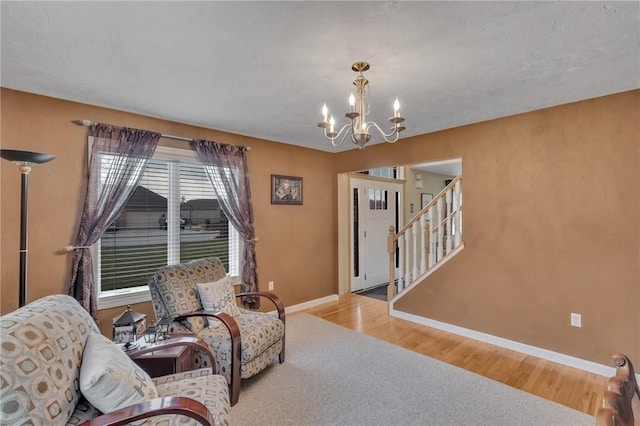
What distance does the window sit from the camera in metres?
2.79

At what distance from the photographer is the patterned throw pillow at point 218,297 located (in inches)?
100

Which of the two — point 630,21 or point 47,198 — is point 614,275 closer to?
point 630,21

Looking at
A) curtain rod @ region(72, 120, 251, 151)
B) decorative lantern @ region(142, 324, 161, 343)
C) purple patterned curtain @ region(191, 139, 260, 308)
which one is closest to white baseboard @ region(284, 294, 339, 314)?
purple patterned curtain @ region(191, 139, 260, 308)

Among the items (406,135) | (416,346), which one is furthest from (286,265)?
(406,135)

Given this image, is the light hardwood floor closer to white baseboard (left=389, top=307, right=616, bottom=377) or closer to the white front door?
white baseboard (left=389, top=307, right=616, bottom=377)

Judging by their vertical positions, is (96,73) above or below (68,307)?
above

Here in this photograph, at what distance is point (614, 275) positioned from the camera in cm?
246

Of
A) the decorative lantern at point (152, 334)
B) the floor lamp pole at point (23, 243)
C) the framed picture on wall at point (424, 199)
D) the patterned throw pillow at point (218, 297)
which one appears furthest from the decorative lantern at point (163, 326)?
the framed picture on wall at point (424, 199)

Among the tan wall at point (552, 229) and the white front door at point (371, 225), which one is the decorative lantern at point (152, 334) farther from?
the white front door at point (371, 225)

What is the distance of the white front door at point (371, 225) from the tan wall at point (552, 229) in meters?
1.74

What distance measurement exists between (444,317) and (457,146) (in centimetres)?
201

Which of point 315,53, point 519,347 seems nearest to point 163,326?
point 315,53

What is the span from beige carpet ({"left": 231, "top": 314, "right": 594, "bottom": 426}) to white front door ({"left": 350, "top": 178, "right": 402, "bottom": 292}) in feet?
7.49

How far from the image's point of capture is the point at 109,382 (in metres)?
1.19
